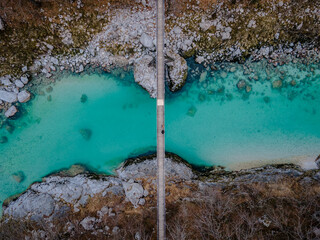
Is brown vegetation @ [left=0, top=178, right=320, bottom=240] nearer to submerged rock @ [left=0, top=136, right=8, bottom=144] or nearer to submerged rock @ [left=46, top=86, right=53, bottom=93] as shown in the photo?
submerged rock @ [left=0, top=136, right=8, bottom=144]

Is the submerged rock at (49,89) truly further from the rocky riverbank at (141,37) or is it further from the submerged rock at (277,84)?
the submerged rock at (277,84)

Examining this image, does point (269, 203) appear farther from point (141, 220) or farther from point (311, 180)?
point (141, 220)

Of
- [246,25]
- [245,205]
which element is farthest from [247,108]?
[245,205]

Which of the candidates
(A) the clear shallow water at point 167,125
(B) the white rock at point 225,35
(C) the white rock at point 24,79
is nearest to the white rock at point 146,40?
(A) the clear shallow water at point 167,125

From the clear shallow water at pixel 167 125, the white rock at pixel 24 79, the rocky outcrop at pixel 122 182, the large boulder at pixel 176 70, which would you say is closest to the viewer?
the rocky outcrop at pixel 122 182

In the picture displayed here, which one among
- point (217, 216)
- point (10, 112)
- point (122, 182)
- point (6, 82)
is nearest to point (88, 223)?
point (122, 182)

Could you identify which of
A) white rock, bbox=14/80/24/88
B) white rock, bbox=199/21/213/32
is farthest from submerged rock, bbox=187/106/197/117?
white rock, bbox=14/80/24/88
